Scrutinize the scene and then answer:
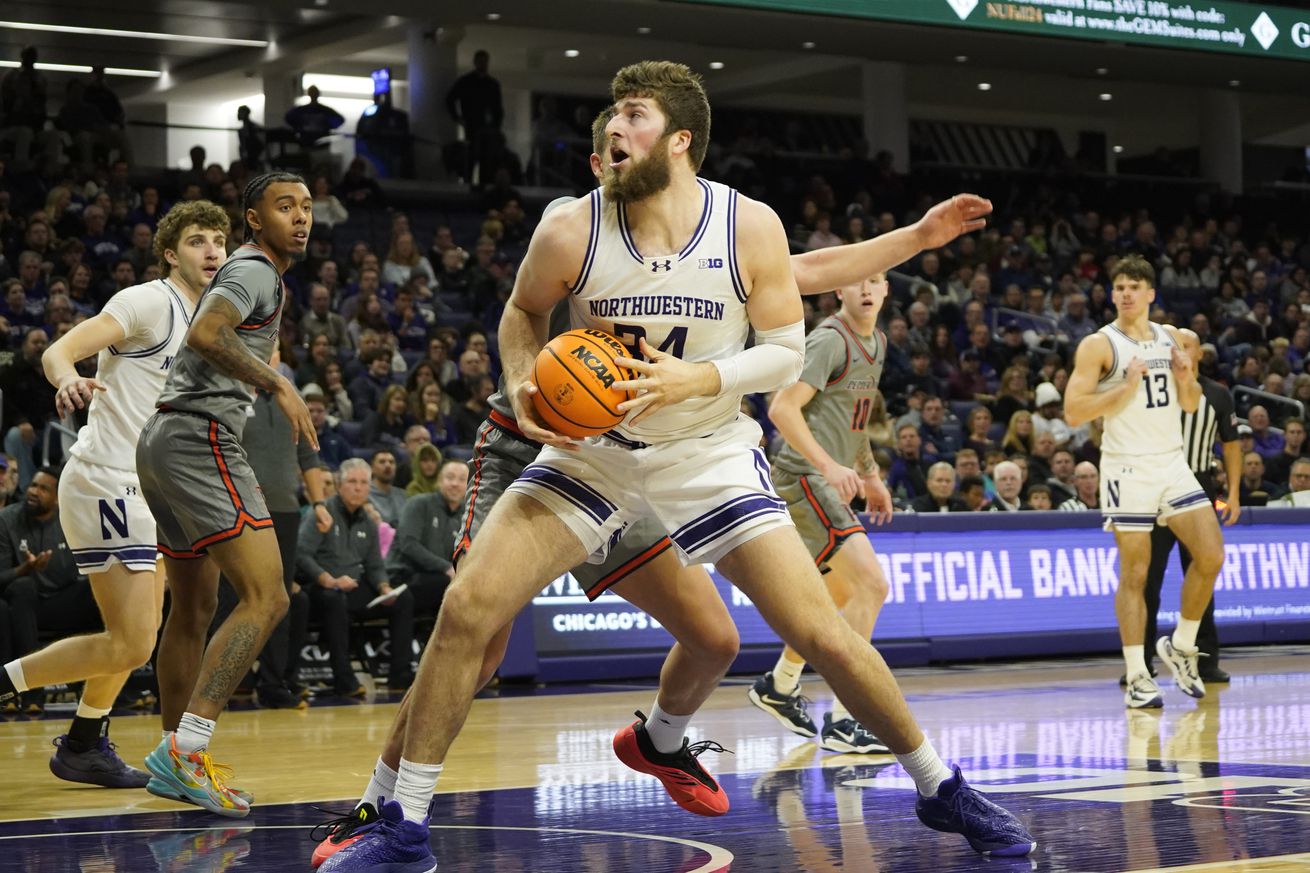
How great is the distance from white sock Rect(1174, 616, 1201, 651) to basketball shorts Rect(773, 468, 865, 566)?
9.83 feet

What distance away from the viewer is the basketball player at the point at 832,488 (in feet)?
24.1

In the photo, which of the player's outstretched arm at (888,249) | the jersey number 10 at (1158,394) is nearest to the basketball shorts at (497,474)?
the player's outstretched arm at (888,249)

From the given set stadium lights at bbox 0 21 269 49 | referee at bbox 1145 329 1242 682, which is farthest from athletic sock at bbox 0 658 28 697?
stadium lights at bbox 0 21 269 49

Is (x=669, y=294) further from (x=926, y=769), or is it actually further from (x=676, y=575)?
(x=926, y=769)

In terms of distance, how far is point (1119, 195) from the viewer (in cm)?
2705

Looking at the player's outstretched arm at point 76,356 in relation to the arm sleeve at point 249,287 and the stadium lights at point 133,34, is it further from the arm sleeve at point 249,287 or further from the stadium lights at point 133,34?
the stadium lights at point 133,34

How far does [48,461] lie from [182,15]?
13.2 meters

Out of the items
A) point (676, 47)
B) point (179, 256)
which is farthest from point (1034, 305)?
point (179, 256)

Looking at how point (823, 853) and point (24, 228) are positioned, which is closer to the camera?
point (823, 853)

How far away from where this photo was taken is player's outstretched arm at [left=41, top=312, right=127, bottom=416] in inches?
229

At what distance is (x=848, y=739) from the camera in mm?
7129

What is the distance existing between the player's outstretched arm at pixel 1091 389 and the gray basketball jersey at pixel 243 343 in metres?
4.99

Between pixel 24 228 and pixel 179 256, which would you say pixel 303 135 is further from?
pixel 179 256

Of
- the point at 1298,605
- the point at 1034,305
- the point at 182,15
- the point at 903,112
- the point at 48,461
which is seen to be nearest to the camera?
the point at 48,461
